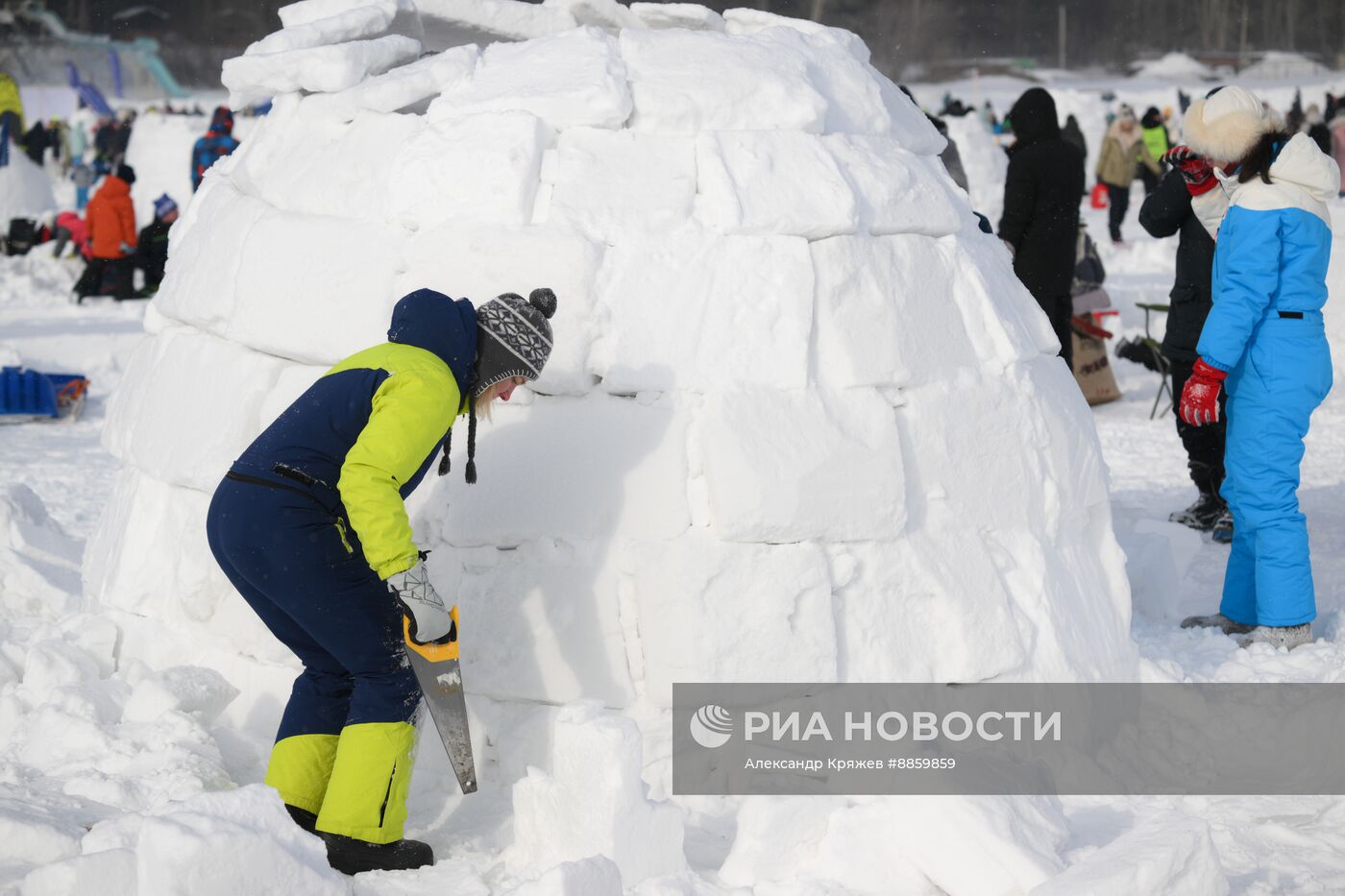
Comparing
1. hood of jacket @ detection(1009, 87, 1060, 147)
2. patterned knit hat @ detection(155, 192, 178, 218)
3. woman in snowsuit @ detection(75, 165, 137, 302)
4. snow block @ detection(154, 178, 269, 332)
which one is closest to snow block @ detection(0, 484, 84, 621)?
snow block @ detection(154, 178, 269, 332)

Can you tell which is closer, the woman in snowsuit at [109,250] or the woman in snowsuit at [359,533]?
the woman in snowsuit at [359,533]

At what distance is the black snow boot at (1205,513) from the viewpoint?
576 centimetres

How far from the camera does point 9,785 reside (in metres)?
2.95

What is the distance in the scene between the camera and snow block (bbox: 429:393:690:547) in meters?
3.17

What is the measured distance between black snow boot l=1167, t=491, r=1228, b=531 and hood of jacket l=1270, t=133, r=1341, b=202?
6.93 feet

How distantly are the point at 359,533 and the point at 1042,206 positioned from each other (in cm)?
429

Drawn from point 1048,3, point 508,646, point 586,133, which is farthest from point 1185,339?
point 1048,3

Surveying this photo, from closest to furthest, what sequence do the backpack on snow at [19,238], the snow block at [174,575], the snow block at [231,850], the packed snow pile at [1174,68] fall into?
the snow block at [231,850], the snow block at [174,575], the backpack on snow at [19,238], the packed snow pile at [1174,68]

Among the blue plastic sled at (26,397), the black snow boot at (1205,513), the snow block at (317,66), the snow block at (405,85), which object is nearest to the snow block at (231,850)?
the snow block at (405,85)

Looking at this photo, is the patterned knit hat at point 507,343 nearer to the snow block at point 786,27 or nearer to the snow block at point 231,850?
the snow block at point 231,850

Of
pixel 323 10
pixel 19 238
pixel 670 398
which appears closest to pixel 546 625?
pixel 670 398

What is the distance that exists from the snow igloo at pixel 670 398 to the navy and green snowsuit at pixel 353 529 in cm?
31

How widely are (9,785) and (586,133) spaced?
194 centimetres

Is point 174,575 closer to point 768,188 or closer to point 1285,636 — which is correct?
point 768,188
